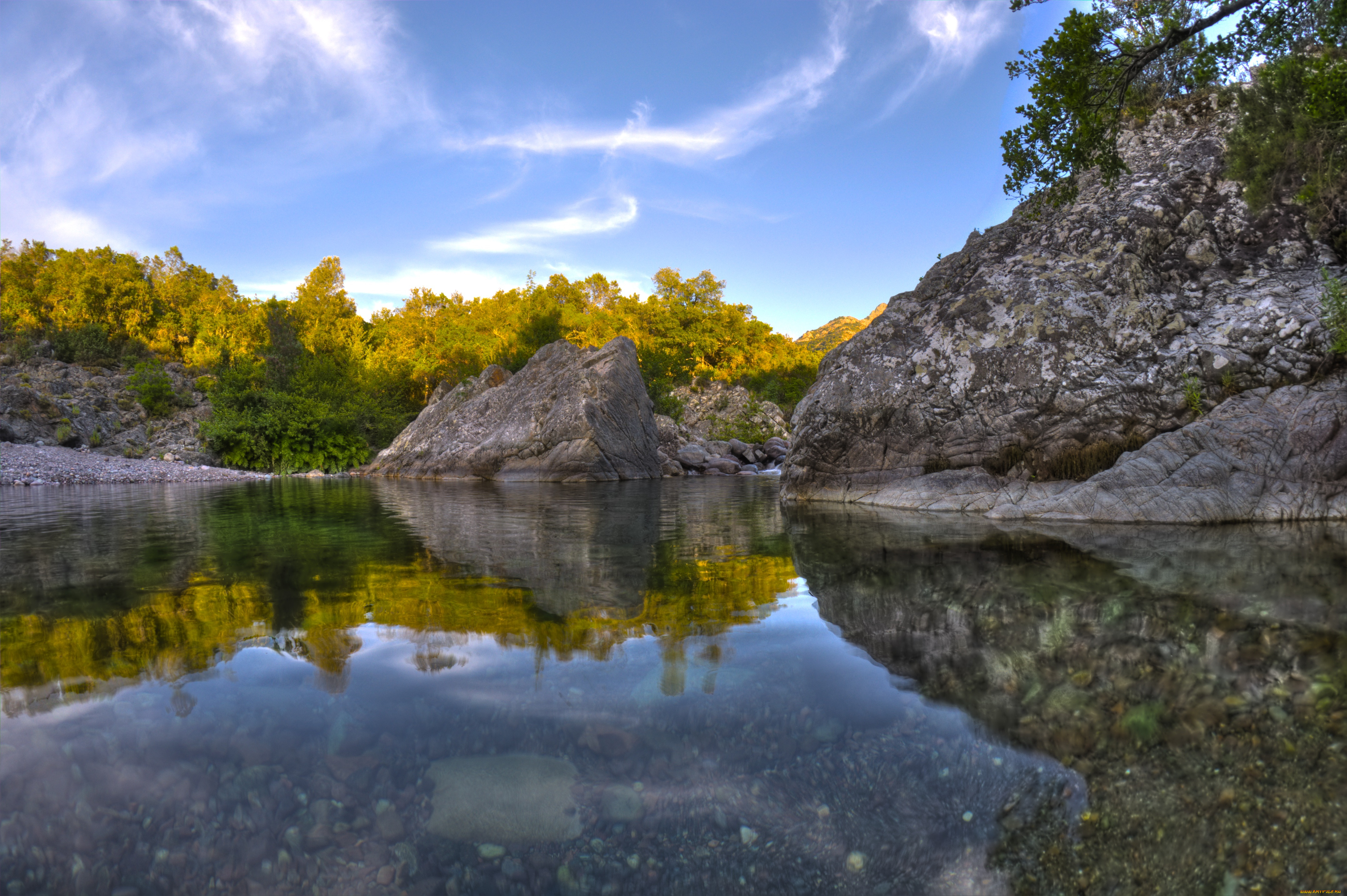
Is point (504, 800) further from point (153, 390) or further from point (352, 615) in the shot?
point (153, 390)

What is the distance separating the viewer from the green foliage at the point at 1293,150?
21.9ft

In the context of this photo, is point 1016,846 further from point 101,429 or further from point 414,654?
point 101,429

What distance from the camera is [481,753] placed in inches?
72.7

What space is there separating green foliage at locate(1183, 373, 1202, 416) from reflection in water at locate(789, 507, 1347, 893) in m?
2.47

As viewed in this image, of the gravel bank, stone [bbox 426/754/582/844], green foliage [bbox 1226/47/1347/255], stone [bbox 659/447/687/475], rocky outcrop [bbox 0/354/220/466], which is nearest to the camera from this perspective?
stone [bbox 426/754/582/844]

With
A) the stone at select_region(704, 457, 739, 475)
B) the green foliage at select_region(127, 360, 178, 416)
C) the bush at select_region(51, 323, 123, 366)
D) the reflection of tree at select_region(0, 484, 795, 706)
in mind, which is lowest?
the reflection of tree at select_region(0, 484, 795, 706)

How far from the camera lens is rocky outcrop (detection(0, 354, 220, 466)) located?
73.0 feet

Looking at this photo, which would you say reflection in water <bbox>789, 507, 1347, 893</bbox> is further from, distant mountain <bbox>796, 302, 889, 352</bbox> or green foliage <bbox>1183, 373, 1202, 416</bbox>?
distant mountain <bbox>796, 302, 889, 352</bbox>

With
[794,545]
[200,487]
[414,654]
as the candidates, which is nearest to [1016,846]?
[414,654]

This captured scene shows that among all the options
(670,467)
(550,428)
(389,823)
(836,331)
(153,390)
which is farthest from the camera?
(836,331)

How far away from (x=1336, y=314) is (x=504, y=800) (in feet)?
28.3

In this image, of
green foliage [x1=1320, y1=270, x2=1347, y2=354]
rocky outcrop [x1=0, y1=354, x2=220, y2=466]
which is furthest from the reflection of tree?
Result: rocky outcrop [x1=0, y1=354, x2=220, y2=466]

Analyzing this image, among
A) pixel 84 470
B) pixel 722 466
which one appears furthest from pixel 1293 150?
pixel 84 470

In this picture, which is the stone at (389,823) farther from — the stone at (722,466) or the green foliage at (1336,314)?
the stone at (722,466)
